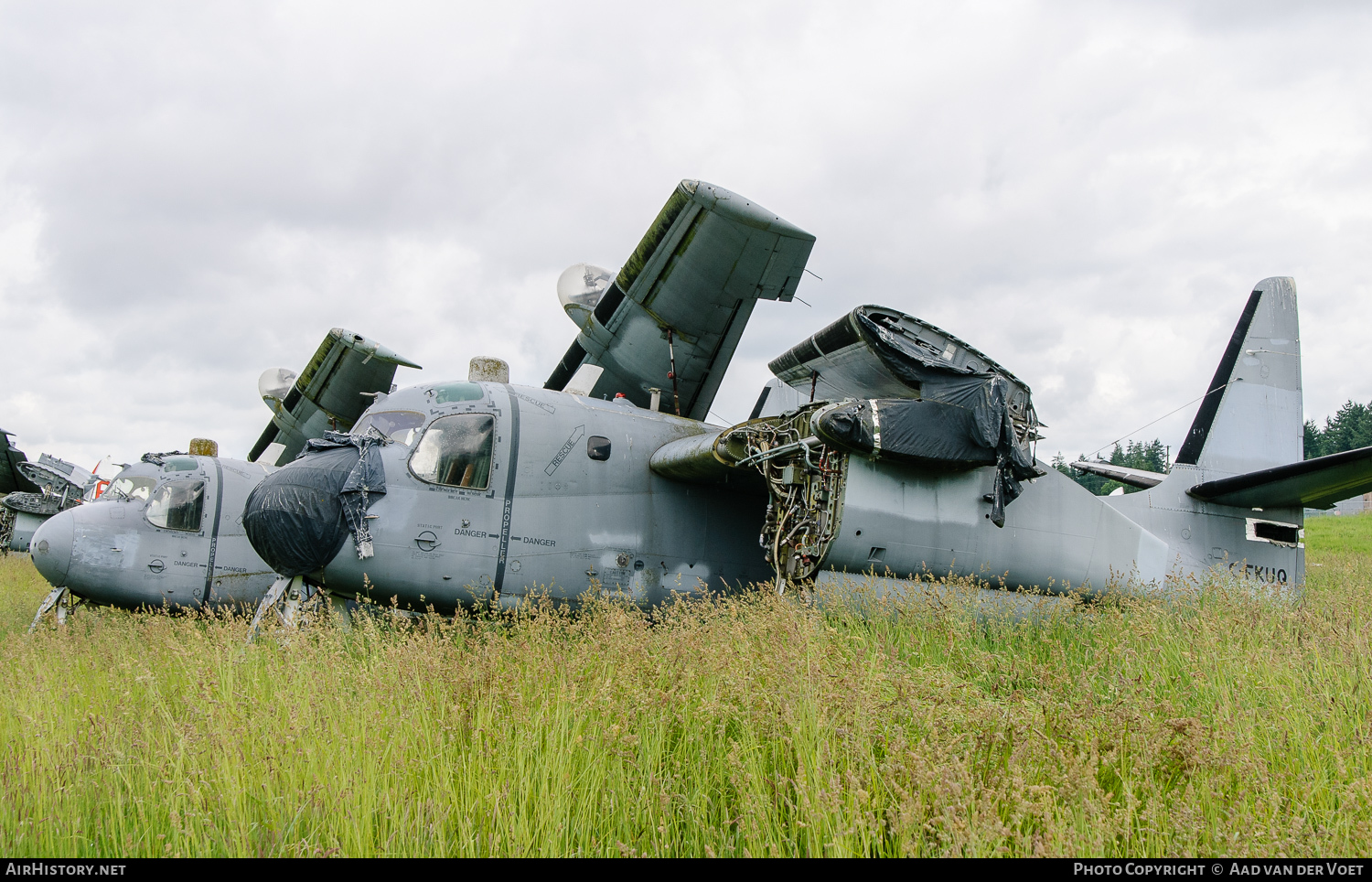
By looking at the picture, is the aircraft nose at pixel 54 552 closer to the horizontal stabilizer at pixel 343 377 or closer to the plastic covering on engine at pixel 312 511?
the horizontal stabilizer at pixel 343 377

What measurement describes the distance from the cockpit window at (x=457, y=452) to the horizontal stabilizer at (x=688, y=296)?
86.0 inches

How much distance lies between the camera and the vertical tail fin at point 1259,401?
8.98 meters

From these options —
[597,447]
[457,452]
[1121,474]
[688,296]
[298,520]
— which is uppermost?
[688,296]

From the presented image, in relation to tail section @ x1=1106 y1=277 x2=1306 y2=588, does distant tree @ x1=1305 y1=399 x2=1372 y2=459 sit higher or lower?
higher

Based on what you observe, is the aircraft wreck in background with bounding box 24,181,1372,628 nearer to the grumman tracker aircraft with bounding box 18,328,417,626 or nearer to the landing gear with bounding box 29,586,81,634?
the grumman tracker aircraft with bounding box 18,328,417,626

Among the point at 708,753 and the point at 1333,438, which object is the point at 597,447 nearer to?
the point at 708,753

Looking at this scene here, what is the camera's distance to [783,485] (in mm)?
7324

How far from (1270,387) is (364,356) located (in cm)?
1290

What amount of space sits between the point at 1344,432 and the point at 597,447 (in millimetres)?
97806

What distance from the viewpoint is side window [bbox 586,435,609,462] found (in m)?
7.81

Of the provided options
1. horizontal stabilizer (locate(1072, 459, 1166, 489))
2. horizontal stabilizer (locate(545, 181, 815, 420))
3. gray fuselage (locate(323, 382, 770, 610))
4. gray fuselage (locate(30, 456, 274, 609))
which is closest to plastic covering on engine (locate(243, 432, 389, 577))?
gray fuselage (locate(323, 382, 770, 610))

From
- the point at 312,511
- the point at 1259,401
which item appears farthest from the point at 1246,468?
the point at 312,511

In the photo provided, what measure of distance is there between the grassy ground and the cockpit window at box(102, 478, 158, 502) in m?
5.41
